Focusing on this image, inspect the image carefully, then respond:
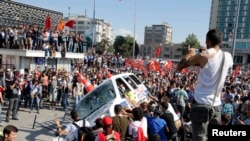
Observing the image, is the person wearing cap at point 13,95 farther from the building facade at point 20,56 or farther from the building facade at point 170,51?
the building facade at point 170,51

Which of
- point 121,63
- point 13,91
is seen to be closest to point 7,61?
point 13,91

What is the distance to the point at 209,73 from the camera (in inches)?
142

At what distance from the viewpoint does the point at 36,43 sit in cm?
2294

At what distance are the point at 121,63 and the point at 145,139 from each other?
28585mm

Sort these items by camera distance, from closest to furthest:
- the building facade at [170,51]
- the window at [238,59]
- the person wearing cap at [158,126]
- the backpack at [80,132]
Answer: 1. the backpack at [80,132]
2. the person wearing cap at [158,126]
3. the window at [238,59]
4. the building facade at [170,51]

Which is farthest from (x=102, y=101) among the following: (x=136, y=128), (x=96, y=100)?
(x=136, y=128)

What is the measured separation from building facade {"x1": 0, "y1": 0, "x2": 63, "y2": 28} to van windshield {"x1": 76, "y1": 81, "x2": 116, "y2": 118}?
107 ft

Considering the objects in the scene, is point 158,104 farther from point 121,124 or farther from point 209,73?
point 209,73

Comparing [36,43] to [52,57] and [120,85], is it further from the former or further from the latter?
[120,85]

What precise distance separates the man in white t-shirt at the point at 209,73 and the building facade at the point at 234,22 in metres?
97.0

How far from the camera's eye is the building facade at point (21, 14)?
40.2 m

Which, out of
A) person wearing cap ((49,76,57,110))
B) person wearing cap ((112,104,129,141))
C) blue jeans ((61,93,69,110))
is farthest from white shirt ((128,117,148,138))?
person wearing cap ((49,76,57,110))

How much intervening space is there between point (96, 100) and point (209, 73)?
679cm

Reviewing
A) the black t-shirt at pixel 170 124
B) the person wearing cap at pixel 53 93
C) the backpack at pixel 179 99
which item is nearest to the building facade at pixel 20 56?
the person wearing cap at pixel 53 93
